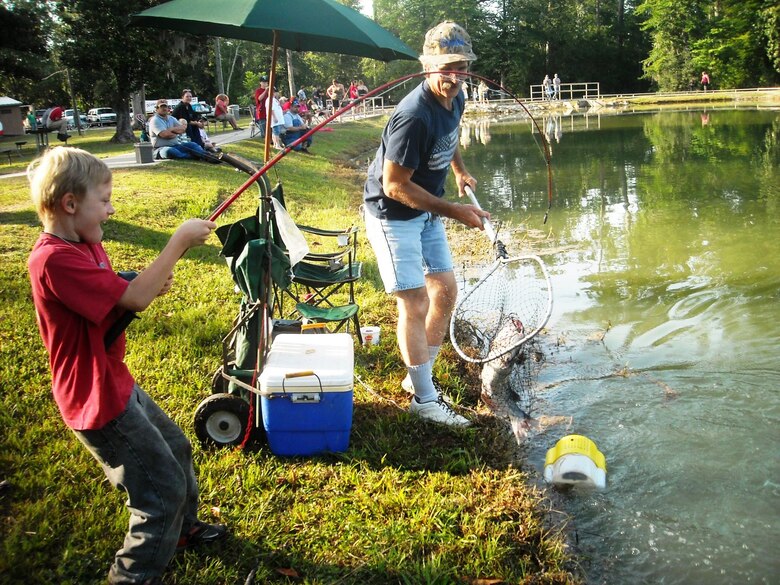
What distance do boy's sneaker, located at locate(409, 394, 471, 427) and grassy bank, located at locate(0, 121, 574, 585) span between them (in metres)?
0.08

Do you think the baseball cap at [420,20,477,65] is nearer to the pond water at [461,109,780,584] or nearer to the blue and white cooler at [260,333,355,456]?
the blue and white cooler at [260,333,355,456]

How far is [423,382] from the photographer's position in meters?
4.12

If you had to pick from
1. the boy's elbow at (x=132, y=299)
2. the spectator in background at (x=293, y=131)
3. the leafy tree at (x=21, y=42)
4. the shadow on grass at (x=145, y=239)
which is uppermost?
the leafy tree at (x=21, y=42)

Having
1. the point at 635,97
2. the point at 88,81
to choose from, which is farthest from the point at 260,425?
the point at 635,97

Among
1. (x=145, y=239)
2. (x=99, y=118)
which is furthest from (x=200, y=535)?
(x=99, y=118)

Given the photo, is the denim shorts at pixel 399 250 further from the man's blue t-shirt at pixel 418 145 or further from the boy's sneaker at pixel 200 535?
the boy's sneaker at pixel 200 535

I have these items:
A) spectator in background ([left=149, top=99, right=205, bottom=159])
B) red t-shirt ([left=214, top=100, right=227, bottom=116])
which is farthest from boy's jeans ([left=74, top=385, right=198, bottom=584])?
red t-shirt ([left=214, top=100, right=227, bottom=116])

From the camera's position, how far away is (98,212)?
7.65 feet

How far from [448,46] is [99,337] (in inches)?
95.2

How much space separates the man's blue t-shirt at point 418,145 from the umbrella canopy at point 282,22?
0.56 m

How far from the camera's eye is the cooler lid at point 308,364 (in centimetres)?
354

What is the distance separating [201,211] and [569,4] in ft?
206

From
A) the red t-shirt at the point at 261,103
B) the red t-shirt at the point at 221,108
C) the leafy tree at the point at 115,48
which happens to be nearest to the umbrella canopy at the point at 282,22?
the red t-shirt at the point at 261,103

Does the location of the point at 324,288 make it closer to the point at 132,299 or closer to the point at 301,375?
the point at 301,375
